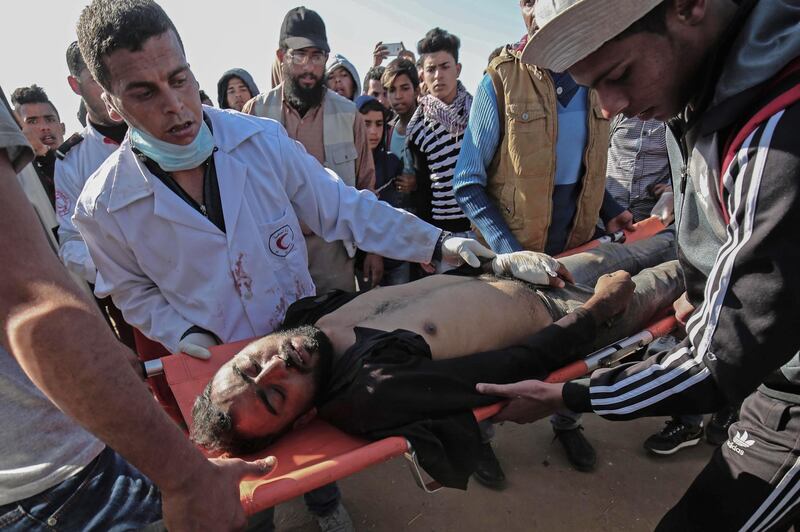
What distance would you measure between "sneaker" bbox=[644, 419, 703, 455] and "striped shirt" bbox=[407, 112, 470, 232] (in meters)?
1.87

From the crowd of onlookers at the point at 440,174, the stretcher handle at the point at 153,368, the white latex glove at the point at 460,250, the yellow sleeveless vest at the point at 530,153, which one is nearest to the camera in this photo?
the stretcher handle at the point at 153,368

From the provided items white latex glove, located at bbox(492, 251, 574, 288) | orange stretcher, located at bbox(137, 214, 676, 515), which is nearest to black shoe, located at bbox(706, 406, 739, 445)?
orange stretcher, located at bbox(137, 214, 676, 515)

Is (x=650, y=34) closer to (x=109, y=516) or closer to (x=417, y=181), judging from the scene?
(x=109, y=516)

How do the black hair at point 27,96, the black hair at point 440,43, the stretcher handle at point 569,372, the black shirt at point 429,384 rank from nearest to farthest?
the black shirt at point 429,384 < the stretcher handle at point 569,372 < the black hair at point 440,43 < the black hair at point 27,96

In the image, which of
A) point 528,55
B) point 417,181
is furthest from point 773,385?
point 417,181

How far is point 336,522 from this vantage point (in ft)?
7.69

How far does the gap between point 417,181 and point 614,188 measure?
151cm

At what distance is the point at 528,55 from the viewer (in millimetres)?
1244

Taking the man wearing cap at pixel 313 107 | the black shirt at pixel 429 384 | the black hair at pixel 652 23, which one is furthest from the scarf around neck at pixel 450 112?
the black hair at pixel 652 23

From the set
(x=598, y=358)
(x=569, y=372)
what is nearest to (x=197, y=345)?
(x=569, y=372)

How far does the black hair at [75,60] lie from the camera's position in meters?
2.97

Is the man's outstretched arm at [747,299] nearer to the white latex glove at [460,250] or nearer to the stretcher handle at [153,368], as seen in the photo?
the white latex glove at [460,250]

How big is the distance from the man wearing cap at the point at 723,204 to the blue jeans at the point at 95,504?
1271 millimetres

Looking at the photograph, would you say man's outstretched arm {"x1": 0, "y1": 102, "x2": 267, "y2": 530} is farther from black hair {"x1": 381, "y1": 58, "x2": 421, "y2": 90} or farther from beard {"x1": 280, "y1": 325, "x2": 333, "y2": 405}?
black hair {"x1": 381, "y1": 58, "x2": 421, "y2": 90}
